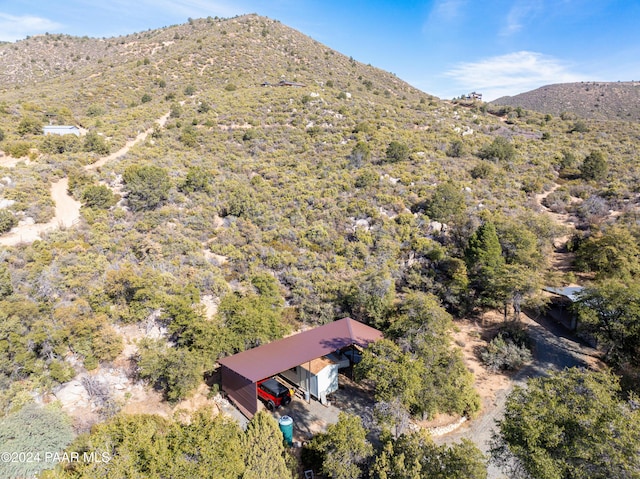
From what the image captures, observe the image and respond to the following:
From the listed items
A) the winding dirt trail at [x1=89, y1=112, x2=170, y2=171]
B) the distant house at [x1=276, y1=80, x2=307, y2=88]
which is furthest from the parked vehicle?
the distant house at [x1=276, y1=80, x2=307, y2=88]

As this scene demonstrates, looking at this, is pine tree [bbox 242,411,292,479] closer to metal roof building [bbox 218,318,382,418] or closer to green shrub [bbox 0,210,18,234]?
metal roof building [bbox 218,318,382,418]

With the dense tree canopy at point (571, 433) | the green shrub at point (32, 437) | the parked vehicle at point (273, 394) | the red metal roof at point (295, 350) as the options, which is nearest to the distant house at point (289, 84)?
the red metal roof at point (295, 350)

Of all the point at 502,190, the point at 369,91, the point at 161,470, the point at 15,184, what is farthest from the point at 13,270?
the point at 369,91

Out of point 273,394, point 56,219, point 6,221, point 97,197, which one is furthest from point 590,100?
point 6,221

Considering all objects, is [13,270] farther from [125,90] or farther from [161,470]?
[125,90]

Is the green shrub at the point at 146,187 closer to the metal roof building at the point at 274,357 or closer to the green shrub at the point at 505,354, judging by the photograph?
the metal roof building at the point at 274,357

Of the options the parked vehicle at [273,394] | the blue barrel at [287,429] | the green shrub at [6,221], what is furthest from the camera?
the green shrub at [6,221]

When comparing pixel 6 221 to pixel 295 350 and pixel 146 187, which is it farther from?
pixel 295 350
